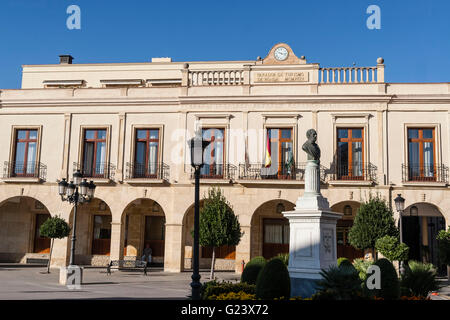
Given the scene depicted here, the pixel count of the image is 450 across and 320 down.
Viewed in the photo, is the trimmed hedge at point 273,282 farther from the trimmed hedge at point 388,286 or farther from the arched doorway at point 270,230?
the arched doorway at point 270,230

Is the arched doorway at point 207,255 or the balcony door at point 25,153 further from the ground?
the balcony door at point 25,153

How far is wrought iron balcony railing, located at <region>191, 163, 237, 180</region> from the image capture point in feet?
78.7

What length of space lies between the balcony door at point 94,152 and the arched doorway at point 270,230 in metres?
8.77

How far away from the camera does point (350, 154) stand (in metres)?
23.7

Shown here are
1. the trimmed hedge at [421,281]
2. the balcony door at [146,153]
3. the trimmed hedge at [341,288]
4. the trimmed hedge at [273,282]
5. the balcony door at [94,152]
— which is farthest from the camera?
the balcony door at [94,152]

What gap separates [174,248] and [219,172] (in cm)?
441

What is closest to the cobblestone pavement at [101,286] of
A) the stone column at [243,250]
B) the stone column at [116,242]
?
the stone column at [116,242]

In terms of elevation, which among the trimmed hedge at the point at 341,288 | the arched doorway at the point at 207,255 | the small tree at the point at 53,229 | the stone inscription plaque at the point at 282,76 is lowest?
the arched doorway at the point at 207,255

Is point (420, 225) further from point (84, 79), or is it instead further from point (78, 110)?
point (84, 79)

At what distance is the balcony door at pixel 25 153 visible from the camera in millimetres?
25938

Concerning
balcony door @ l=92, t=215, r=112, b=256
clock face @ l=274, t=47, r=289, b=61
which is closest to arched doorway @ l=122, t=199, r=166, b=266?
balcony door @ l=92, t=215, r=112, b=256

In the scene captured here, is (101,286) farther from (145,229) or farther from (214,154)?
(145,229)

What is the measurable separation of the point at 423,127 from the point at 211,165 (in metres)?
10.6

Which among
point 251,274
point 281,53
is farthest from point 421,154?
point 251,274
